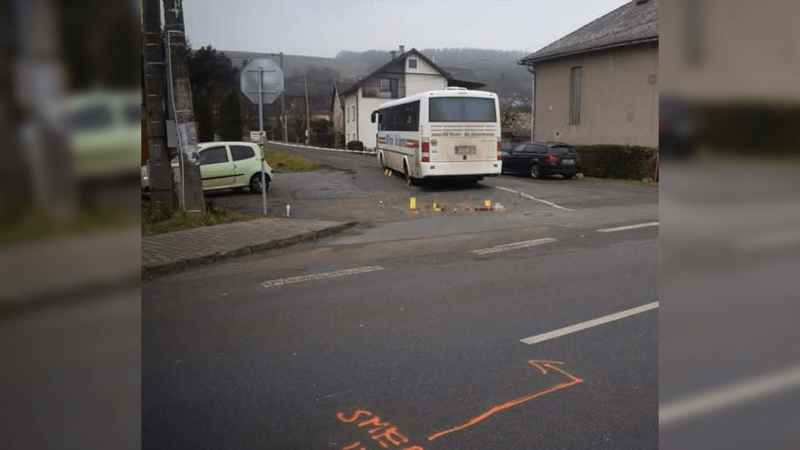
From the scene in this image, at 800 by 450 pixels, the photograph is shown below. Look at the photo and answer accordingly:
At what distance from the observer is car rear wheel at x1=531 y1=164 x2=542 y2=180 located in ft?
81.6

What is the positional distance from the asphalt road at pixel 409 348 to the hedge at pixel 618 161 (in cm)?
1481

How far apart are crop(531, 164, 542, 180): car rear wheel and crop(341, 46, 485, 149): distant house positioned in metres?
34.0

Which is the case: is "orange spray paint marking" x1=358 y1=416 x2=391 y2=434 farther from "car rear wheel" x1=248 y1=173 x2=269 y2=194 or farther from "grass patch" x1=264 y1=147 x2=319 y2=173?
"grass patch" x1=264 y1=147 x2=319 y2=173

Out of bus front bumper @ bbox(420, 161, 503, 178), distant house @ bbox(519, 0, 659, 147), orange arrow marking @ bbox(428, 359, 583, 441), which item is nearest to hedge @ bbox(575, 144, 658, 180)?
distant house @ bbox(519, 0, 659, 147)

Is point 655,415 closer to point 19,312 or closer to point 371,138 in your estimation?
point 19,312

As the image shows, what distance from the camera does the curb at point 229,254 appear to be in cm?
853

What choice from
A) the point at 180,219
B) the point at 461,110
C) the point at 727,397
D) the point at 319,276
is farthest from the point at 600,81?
the point at 727,397

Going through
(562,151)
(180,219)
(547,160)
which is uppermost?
(562,151)

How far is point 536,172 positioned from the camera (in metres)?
25.0

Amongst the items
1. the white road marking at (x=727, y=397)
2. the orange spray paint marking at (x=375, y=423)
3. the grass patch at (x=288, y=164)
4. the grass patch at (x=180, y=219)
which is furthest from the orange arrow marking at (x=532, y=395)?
the grass patch at (x=288, y=164)

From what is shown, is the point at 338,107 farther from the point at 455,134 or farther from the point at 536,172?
the point at 455,134

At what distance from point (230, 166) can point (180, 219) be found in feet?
21.8

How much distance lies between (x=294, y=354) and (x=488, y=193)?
48.2 ft

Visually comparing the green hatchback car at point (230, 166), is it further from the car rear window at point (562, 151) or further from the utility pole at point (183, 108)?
the car rear window at point (562, 151)
